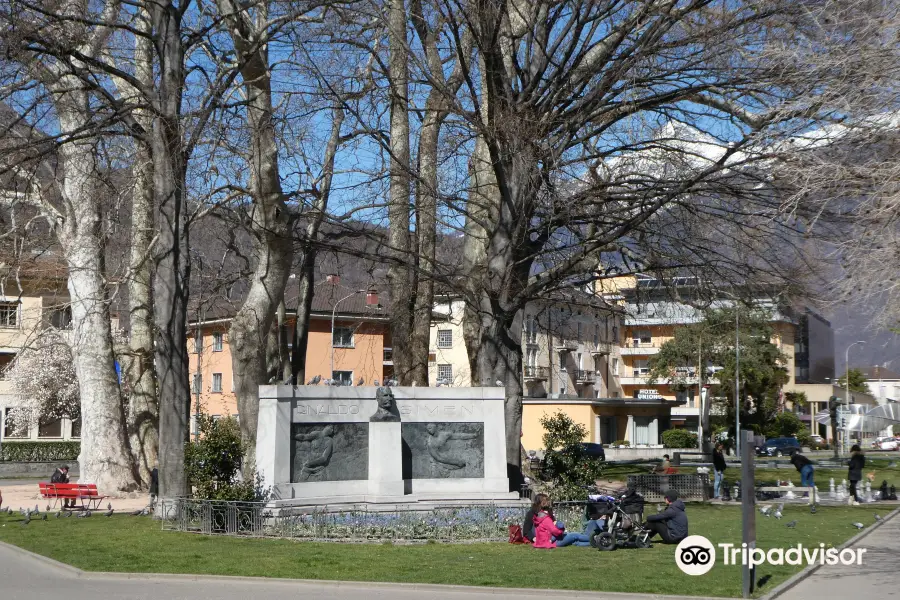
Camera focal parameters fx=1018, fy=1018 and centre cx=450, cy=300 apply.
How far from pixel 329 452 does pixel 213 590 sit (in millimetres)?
7272

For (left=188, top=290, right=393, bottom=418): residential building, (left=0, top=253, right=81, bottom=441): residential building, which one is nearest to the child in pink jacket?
(left=0, top=253, right=81, bottom=441): residential building

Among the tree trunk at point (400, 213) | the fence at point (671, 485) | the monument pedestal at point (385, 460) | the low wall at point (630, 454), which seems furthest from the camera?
the low wall at point (630, 454)

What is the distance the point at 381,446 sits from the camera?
63.7 ft

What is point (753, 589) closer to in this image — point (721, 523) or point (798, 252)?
point (721, 523)

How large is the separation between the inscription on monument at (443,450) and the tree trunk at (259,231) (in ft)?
10.9

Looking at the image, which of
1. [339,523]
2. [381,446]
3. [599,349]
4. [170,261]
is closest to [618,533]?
[339,523]

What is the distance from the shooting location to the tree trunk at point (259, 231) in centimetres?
2148

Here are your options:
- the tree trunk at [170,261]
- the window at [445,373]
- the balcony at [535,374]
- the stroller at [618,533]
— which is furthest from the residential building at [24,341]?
the balcony at [535,374]

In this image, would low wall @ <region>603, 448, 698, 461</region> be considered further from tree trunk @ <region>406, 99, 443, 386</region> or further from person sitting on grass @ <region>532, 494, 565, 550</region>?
person sitting on grass @ <region>532, 494, 565, 550</region>

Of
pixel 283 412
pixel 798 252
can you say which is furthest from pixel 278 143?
pixel 798 252

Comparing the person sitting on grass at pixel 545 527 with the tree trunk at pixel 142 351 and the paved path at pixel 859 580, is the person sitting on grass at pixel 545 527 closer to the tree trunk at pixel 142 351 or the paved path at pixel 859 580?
the paved path at pixel 859 580

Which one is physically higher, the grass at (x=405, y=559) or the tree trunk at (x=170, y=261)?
the tree trunk at (x=170, y=261)

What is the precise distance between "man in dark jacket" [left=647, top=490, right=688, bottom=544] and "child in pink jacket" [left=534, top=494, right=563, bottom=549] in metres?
1.56

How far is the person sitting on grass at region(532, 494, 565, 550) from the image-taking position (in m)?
16.3
